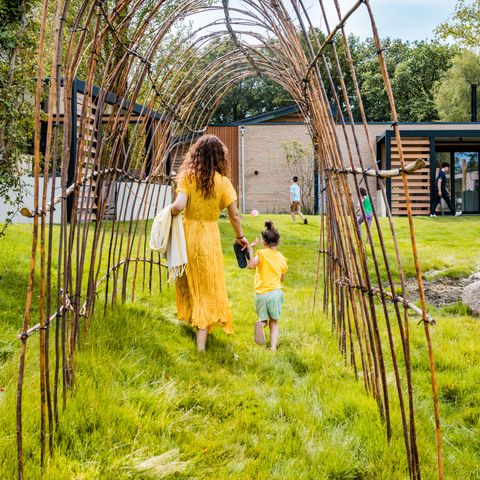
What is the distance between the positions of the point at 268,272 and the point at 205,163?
105cm

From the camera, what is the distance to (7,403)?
2.26 m

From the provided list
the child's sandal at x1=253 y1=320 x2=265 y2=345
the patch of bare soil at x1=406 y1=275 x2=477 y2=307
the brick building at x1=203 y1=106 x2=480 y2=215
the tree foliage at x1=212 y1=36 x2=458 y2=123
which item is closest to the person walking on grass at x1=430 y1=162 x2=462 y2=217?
the brick building at x1=203 y1=106 x2=480 y2=215

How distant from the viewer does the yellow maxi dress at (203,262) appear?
3.63m

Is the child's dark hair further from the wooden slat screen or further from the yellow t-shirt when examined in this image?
the wooden slat screen

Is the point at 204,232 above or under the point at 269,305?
above

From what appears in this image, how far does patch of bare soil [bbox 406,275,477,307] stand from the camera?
5520mm

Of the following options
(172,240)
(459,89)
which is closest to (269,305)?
(172,240)

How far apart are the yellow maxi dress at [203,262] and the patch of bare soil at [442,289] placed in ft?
9.27

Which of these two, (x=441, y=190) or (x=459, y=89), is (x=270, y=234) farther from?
(x=459, y=89)

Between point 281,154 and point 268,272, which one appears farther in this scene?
point 281,154

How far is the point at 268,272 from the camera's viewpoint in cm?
404

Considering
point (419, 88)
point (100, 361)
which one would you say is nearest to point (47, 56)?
point (100, 361)

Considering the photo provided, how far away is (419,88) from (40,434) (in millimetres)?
37211

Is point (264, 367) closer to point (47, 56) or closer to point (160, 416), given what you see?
point (160, 416)
